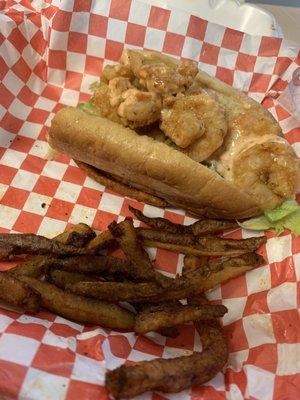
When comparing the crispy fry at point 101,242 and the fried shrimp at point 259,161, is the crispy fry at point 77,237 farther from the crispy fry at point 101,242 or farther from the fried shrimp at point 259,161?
the fried shrimp at point 259,161

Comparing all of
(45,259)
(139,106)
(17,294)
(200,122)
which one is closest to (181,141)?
(200,122)

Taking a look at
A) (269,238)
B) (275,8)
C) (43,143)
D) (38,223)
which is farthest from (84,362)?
(275,8)

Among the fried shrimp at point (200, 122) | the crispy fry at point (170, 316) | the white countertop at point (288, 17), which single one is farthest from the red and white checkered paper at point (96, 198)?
the white countertop at point (288, 17)

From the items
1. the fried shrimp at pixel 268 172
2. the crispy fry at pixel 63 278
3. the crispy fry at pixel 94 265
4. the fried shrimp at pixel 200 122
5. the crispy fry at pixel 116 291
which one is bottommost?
the crispy fry at pixel 63 278

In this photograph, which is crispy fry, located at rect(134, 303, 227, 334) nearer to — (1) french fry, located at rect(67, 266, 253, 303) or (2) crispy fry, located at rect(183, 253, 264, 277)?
(1) french fry, located at rect(67, 266, 253, 303)

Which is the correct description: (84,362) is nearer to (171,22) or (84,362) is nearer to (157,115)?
(157,115)

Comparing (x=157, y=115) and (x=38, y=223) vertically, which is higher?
(x=157, y=115)
